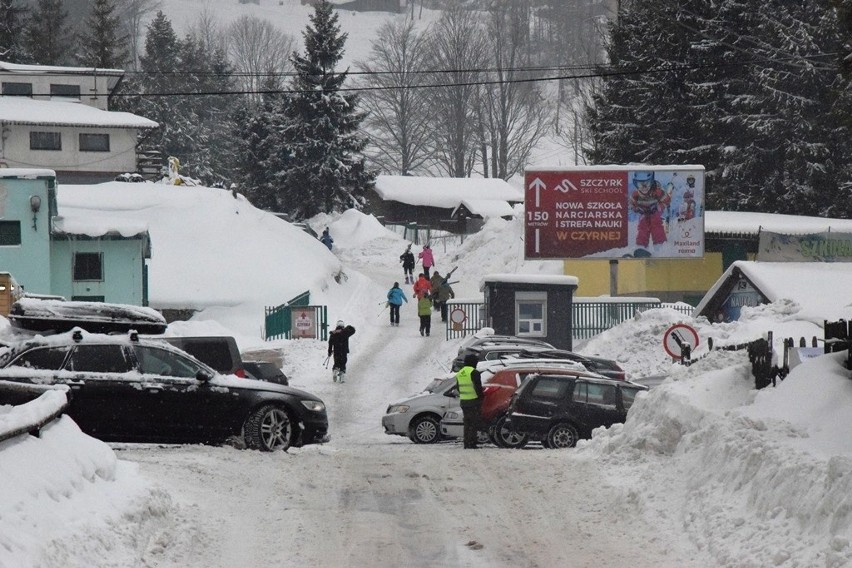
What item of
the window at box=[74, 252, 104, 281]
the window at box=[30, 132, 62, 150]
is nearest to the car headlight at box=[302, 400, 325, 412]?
the window at box=[74, 252, 104, 281]

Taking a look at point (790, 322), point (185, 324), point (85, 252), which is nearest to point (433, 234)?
point (85, 252)

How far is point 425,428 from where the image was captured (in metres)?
22.9

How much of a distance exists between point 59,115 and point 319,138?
13.6 metres

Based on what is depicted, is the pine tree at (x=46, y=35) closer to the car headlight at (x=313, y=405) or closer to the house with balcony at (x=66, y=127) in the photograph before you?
the house with balcony at (x=66, y=127)

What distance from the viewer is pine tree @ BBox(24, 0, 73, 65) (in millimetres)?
86625

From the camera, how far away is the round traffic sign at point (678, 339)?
89.5 feet

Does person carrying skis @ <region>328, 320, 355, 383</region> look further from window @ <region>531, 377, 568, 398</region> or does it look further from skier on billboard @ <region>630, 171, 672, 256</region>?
window @ <region>531, 377, 568, 398</region>

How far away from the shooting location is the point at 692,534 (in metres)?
10.3

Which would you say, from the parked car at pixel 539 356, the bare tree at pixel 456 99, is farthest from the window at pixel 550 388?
the bare tree at pixel 456 99

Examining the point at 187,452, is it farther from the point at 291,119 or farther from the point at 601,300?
the point at 291,119

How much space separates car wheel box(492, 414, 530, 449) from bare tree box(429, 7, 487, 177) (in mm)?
81142

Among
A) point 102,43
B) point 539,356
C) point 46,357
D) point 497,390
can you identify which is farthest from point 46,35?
point 46,357

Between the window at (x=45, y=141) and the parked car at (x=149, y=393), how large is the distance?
52464mm

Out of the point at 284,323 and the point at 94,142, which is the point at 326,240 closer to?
the point at 94,142
